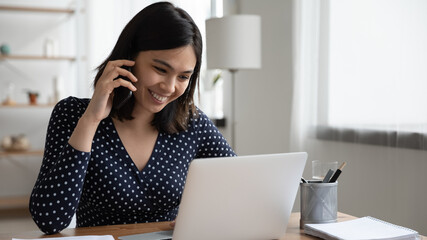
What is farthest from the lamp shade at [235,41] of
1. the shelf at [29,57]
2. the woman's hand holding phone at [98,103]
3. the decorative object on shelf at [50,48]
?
the decorative object on shelf at [50,48]

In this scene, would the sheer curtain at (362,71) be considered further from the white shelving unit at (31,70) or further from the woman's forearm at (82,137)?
the white shelving unit at (31,70)

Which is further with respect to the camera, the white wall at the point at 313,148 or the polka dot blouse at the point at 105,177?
the white wall at the point at 313,148

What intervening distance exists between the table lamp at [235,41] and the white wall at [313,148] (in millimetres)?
248

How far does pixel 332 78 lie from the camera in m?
2.78

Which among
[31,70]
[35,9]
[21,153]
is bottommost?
[21,153]

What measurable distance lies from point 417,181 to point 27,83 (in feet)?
11.9

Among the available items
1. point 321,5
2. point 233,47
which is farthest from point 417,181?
point 233,47

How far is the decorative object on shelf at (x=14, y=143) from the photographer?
4.59 meters

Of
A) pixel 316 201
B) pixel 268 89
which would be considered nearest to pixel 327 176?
pixel 316 201

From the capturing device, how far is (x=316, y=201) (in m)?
1.36

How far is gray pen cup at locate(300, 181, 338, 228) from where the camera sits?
136 cm

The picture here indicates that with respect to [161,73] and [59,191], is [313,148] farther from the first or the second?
[59,191]

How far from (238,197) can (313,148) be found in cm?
Result: 187

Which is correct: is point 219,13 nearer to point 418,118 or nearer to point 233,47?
point 233,47
